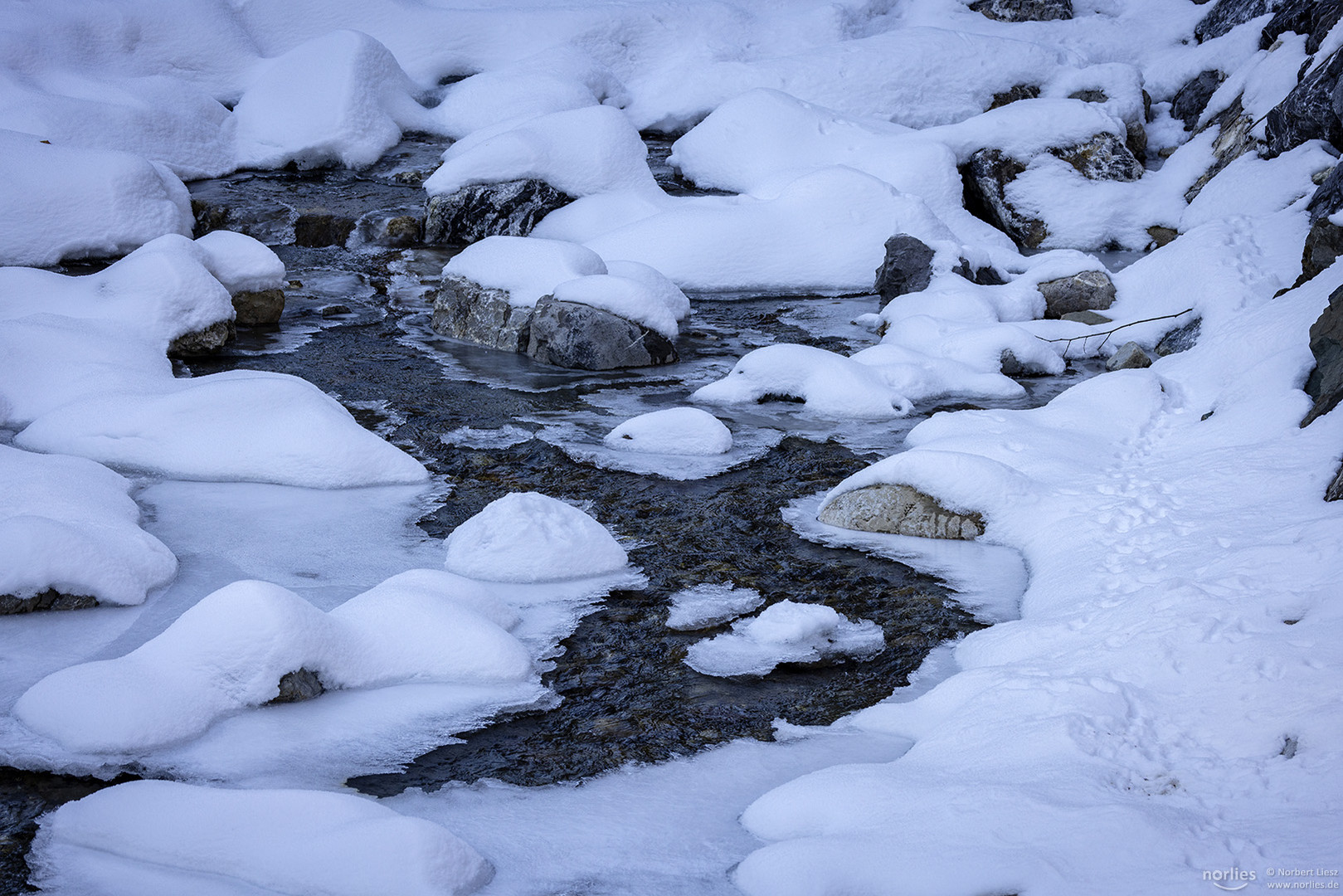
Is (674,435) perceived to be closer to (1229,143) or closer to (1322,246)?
(1322,246)

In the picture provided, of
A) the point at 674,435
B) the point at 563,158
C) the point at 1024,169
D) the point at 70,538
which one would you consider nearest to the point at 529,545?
the point at 70,538

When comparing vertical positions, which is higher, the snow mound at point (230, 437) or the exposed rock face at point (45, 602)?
the snow mound at point (230, 437)

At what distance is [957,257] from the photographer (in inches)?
428

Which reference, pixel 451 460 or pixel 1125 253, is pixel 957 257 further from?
pixel 451 460

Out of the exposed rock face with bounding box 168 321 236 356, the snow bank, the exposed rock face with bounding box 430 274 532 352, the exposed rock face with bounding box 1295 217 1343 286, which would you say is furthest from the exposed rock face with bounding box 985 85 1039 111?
the snow bank

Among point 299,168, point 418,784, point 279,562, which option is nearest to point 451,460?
point 279,562

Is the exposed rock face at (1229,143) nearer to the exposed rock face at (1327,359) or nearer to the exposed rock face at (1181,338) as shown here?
the exposed rock face at (1181,338)

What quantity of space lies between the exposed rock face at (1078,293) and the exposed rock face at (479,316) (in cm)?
536

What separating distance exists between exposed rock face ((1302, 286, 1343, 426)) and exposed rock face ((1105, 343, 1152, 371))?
306 centimetres

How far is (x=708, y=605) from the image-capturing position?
4.48 metres

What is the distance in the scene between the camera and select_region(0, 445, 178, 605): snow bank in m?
3.91

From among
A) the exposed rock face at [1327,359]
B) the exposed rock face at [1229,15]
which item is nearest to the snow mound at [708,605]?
the exposed rock face at [1327,359]

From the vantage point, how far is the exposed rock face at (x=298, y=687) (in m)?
3.41

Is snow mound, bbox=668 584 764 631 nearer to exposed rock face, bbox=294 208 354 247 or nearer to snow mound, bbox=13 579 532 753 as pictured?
snow mound, bbox=13 579 532 753
